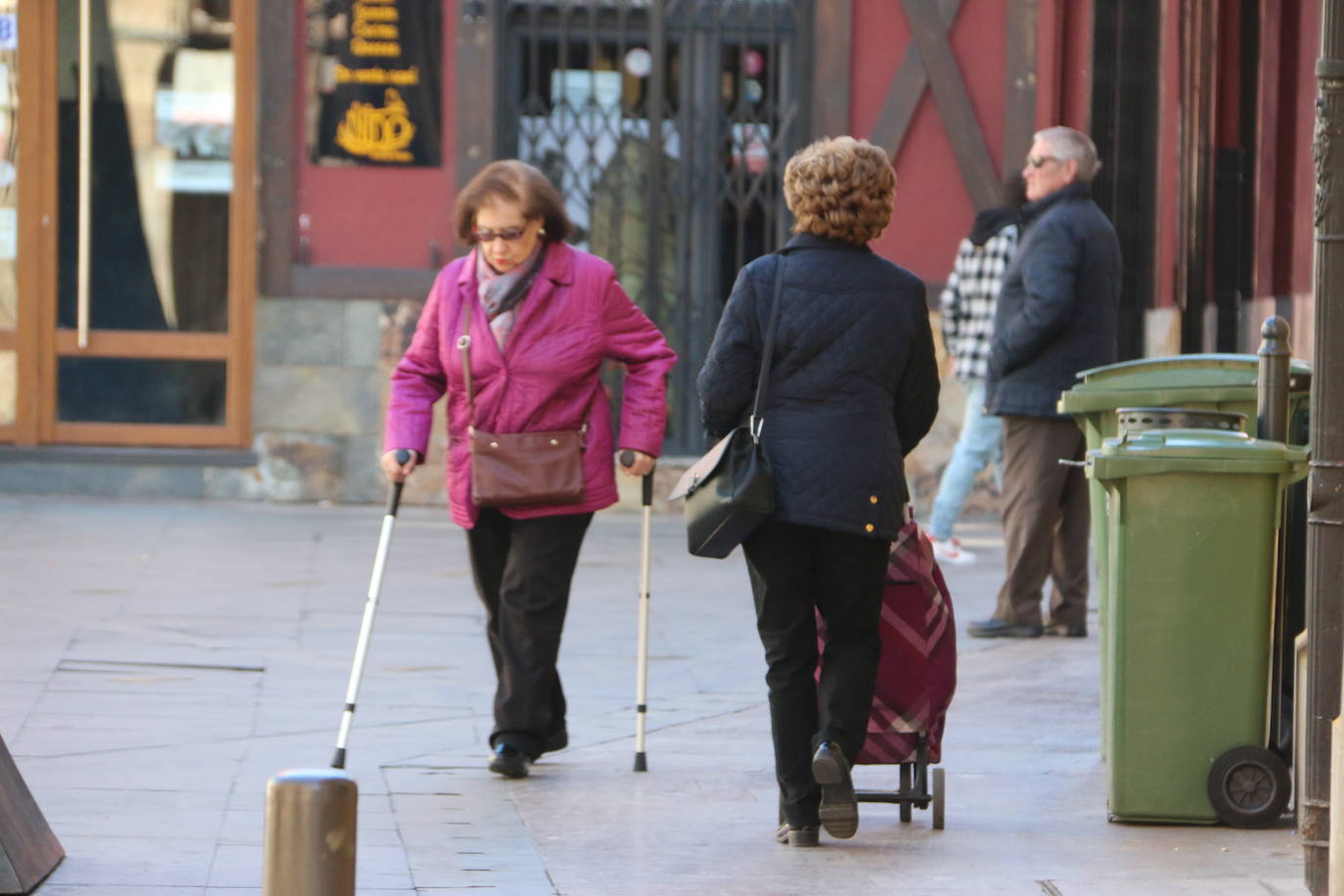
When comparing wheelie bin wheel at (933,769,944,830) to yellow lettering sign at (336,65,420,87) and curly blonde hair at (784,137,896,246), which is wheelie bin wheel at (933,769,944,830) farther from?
yellow lettering sign at (336,65,420,87)

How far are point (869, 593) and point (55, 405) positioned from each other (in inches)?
342

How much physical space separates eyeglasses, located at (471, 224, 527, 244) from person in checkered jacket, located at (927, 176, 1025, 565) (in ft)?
12.8

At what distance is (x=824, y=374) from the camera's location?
5.53m

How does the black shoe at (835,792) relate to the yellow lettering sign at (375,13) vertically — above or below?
below

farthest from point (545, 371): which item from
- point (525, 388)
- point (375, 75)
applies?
point (375, 75)

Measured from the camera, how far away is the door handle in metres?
13.2

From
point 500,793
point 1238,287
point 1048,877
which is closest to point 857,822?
point 1048,877

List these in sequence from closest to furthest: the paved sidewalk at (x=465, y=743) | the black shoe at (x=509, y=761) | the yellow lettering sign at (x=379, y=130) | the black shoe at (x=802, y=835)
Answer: the paved sidewalk at (x=465, y=743)
the black shoe at (x=802, y=835)
the black shoe at (x=509, y=761)
the yellow lettering sign at (x=379, y=130)

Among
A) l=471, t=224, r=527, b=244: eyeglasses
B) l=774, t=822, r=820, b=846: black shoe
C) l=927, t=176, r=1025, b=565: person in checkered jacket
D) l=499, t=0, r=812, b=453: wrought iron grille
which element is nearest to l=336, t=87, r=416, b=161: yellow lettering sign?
l=499, t=0, r=812, b=453: wrought iron grille

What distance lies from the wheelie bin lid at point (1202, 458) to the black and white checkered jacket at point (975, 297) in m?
4.28

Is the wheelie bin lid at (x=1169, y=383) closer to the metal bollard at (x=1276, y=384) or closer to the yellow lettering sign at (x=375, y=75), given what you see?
the metal bollard at (x=1276, y=384)

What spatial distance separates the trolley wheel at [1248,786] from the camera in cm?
581

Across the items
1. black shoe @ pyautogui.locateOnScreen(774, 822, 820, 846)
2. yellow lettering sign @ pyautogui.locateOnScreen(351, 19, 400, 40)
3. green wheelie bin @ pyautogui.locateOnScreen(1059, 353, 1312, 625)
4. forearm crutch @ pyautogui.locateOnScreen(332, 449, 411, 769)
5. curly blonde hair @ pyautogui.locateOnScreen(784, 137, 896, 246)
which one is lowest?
black shoe @ pyautogui.locateOnScreen(774, 822, 820, 846)

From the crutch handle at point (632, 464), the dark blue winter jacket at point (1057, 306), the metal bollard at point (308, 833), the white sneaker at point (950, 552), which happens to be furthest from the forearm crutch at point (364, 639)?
the white sneaker at point (950, 552)
